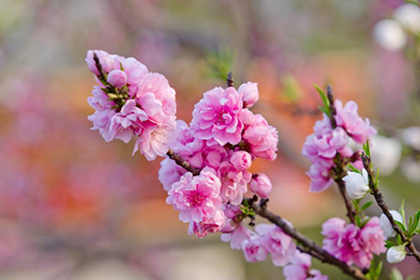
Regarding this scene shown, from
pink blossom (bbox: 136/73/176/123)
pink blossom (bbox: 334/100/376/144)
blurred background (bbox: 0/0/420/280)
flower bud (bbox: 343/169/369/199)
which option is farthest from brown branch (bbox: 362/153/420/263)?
blurred background (bbox: 0/0/420/280)

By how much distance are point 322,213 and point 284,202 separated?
269 mm

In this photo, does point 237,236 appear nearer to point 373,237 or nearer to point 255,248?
point 255,248

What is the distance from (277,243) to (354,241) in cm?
10

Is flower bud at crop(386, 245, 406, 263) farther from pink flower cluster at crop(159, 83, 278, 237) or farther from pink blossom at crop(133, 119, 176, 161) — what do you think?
pink blossom at crop(133, 119, 176, 161)

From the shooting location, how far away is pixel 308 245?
0.59 meters

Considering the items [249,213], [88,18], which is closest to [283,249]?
[249,213]

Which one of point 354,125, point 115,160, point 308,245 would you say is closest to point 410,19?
point 354,125

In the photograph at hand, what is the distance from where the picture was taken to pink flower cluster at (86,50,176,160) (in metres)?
0.45

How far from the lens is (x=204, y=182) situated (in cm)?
44

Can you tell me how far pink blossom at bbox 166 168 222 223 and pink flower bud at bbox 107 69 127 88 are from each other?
122 mm

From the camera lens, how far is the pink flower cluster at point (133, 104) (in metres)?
0.45

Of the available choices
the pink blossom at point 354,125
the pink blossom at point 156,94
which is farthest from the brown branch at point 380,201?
the pink blossom at point 156,94

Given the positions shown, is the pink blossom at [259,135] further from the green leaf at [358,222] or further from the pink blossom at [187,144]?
the green leaf at [358,222]

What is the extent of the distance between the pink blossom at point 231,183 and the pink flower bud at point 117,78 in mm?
140
